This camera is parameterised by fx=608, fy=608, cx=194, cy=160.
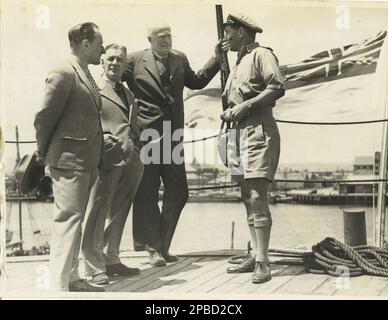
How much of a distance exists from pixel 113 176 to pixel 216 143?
90 centimetres

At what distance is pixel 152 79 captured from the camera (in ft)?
16.1

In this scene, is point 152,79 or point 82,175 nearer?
point 82,175

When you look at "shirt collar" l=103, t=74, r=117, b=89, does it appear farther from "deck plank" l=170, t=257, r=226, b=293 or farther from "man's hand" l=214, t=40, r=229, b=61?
"deck plank" l=170, t=257, r=226, b=293

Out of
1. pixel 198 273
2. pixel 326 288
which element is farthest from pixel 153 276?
pixel 326 288

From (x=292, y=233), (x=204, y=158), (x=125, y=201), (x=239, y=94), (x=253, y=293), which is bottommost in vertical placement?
(x=253, y=293)

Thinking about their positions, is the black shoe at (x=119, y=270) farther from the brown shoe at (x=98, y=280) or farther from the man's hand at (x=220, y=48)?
the man's hand at (x=220, y=48)

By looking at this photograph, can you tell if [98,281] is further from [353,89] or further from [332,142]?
[353,89]

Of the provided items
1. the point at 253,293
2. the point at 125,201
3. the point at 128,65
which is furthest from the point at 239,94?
the point at 253,293

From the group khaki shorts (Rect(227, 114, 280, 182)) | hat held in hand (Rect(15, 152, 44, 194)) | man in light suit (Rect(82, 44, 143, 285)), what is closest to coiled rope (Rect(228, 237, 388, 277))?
khaki shorts (Rect(227, 114, 280, 182))

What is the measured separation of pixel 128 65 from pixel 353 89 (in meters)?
1.84

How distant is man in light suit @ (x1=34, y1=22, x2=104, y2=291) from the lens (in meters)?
4.26

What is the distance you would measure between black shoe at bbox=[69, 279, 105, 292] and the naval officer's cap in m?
2.28

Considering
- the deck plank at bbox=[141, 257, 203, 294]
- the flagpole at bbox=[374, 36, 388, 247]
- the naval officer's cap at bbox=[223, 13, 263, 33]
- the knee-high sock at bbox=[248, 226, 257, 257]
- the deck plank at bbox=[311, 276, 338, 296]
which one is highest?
the naval officer's cap at bbox=[223, 13, 263, 33]

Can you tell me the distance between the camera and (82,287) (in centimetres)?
450
